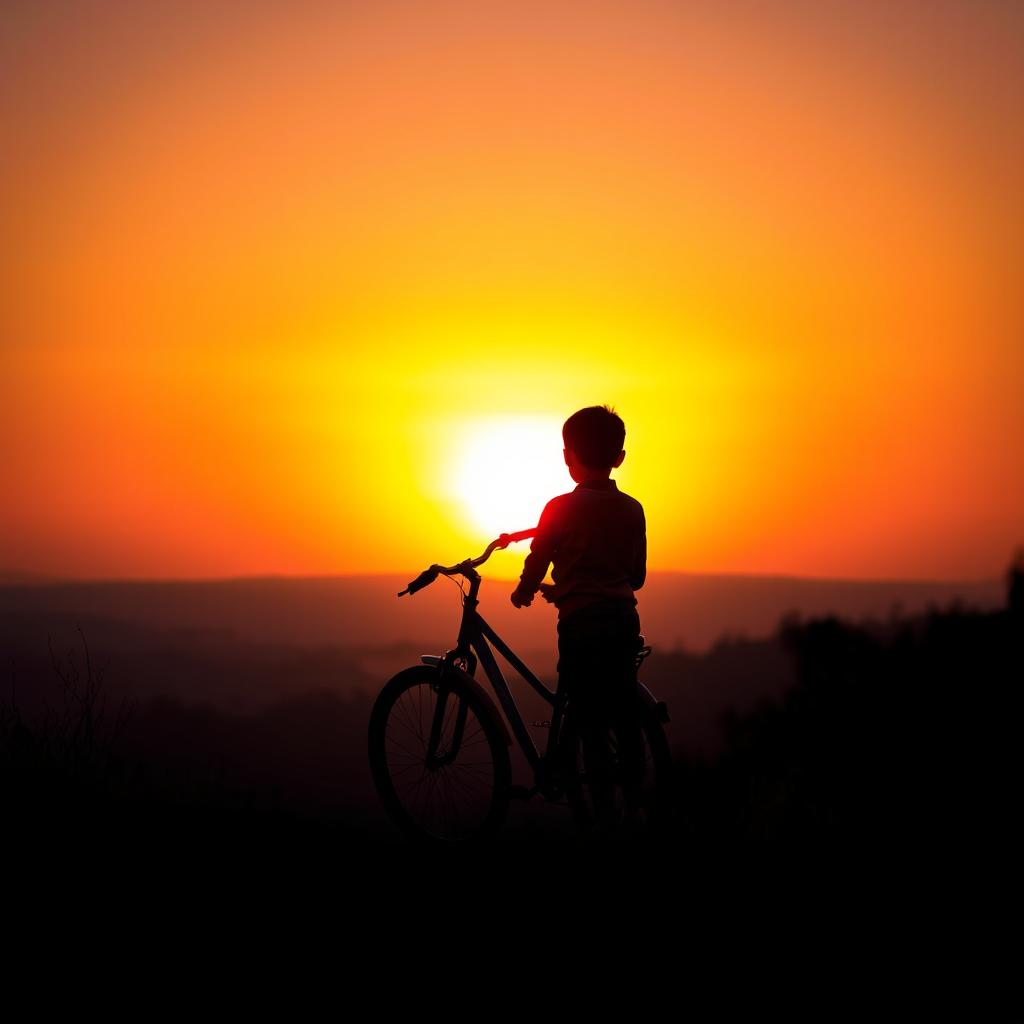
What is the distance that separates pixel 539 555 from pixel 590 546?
300 millimetres

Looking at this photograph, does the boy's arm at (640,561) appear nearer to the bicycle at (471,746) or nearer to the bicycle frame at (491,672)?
the bicycle at (471,746)

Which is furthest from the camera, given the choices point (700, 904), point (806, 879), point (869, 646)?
point (869, 646)

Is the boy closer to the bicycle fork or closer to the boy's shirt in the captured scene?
the boy's shirt

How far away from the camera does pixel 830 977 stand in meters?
5.52

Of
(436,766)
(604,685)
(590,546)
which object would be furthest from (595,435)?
(436,766)

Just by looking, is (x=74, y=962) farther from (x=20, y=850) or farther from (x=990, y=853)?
(x=990, y=853)

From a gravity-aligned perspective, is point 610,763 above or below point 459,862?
above

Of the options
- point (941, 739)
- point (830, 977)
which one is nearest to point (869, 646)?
point (941, 739)

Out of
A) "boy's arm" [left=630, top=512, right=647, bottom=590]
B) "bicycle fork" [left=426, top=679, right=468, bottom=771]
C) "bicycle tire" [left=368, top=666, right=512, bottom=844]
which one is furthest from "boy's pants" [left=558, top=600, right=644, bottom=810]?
"bicycle fork" [left=426, top=679, right=468, bottom=771]

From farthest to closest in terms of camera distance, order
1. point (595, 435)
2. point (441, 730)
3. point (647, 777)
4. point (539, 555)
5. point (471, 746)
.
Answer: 1. point (441, 730)
2. point (471, 746)
3. point (647, 777)
4. point (539, 555)
5. point (595, 435)

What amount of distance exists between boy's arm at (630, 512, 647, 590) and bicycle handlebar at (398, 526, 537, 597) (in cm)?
56

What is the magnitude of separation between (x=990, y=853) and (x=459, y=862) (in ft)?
9.85

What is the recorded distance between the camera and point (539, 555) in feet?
21.7

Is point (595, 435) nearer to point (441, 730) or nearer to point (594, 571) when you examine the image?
point (594, 571)
